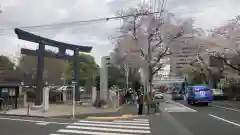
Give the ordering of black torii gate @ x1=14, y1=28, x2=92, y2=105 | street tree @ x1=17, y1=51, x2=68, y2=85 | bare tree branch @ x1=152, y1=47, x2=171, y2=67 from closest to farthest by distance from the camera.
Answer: black torii gate @ x1=14, y1=28, x2=92, y2=105 → bare tree branch @ x1=152, y1=47, x2=171, y2=67 → street tree @ x1=17, y1=51, x2=68, y2=85

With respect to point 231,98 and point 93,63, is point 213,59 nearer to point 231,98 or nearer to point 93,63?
point 231,98

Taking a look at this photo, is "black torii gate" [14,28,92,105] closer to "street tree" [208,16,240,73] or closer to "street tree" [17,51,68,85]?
"street tree" [17,51,68,85]

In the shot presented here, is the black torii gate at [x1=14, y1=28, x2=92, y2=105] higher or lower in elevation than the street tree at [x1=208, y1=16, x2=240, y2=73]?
lower

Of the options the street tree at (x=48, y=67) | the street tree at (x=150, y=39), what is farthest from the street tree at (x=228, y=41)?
the street tree at (x=48, y=67)

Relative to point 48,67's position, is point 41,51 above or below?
below

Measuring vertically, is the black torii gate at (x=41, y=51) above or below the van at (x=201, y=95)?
above

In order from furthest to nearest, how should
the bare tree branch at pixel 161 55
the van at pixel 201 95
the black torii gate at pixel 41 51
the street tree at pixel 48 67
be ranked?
the street tree at pixel 48 67 → the bare tree branch at pixel 161 55 → the van at pixel 201 95 → the black torii gate at pixel 41 51

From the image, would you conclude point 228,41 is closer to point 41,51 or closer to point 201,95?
point 201,95

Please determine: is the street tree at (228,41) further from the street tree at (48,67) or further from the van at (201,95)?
the street tree at (48,67)

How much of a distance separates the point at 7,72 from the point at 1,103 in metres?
34.9

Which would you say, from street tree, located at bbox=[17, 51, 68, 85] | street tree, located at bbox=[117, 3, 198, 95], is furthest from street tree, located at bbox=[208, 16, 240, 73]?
street tree, located at bbox=[17, 51, 68, 85]

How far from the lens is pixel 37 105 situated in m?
27.4

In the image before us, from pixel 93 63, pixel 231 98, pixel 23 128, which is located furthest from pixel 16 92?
pixel 93 63

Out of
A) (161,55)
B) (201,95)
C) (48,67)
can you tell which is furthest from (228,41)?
(48,67)
